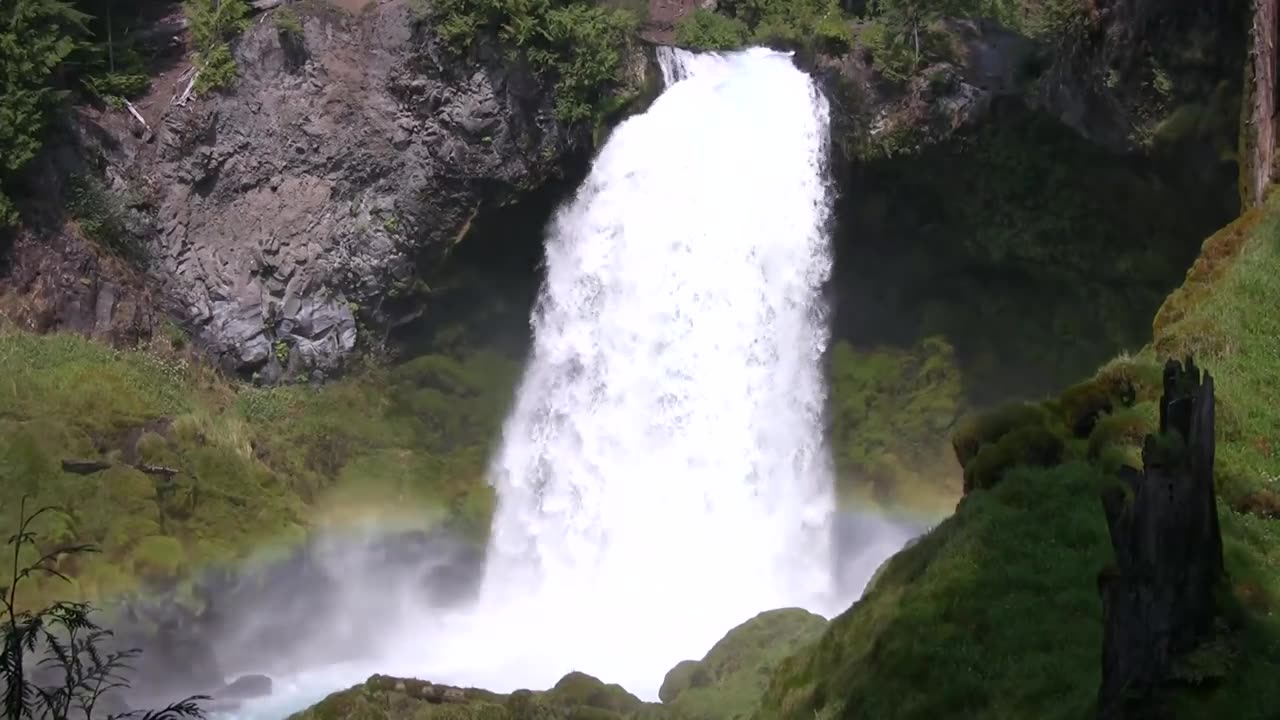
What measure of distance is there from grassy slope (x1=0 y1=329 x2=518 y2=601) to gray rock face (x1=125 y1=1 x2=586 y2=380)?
55.0 inches

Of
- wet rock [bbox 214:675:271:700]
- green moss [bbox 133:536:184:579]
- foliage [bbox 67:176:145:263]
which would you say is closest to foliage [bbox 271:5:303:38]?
foliage [bbox 67:176:145:263]

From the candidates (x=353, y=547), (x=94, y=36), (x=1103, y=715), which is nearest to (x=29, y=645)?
(x=1103, y=715)

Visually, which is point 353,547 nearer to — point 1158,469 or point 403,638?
point 403,638

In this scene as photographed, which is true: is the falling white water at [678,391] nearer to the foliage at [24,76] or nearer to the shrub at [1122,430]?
the foliage at [24,76]

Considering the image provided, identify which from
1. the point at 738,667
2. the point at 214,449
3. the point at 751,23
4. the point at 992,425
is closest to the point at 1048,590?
the point at 992,425

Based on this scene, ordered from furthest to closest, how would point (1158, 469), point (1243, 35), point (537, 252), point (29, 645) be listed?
point (537, 252)
point (1243, 35)
point (1158, 469)
point (29, 645)

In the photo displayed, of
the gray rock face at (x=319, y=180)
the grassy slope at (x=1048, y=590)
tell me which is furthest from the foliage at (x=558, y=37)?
the grassy slope at (x=1048, y=590)

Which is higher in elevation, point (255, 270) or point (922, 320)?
point (255, 270)

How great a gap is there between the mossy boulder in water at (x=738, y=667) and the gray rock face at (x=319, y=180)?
12.3 metres

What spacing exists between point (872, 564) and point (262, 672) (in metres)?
12.3

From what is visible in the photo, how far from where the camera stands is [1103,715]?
8344mm

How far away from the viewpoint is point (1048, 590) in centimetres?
1133

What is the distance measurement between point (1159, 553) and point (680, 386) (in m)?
17.7

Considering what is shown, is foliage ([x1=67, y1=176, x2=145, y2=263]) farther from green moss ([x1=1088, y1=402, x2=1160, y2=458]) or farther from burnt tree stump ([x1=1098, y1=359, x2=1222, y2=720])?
burnt tree stump ([x1=1098, y1=359, x2=1222, y2=720])
